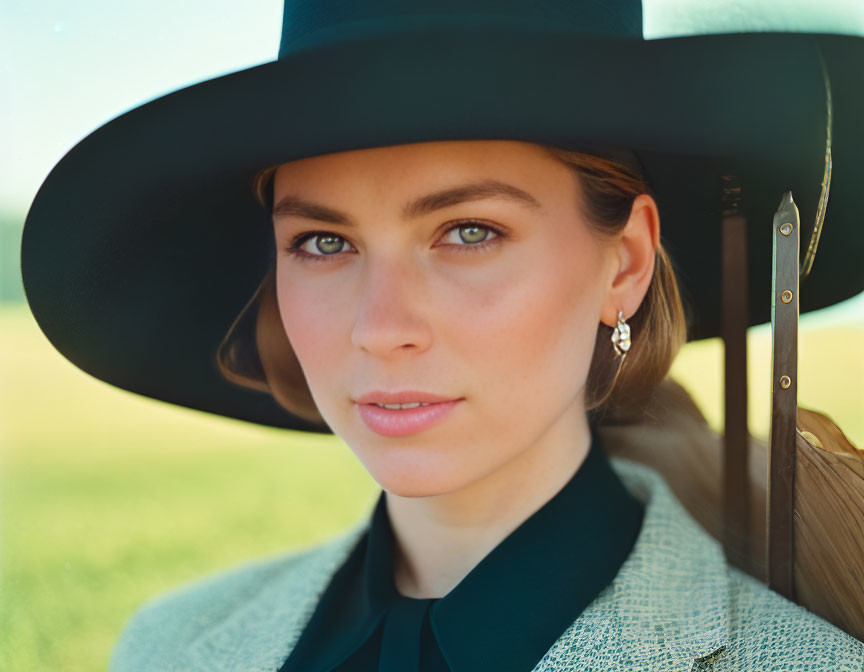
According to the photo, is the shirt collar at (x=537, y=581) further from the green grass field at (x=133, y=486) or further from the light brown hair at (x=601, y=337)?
the green grass field at (x=133, y=486)

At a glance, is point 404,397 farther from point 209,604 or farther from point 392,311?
point 209,604

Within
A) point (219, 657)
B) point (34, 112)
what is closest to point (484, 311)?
point (219, 657)

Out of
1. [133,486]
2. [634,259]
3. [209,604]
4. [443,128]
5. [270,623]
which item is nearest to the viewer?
[443,128]

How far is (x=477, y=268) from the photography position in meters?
1.41

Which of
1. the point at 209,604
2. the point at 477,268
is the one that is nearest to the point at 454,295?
the point at 477,268

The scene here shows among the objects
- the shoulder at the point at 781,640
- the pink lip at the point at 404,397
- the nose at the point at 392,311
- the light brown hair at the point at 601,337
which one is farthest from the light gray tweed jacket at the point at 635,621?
the nose at the point at 392,311

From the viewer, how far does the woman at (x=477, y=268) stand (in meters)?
1.28

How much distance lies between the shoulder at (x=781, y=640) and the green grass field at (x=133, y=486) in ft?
1.80

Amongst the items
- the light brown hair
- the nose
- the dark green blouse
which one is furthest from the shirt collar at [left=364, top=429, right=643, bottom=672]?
the nose

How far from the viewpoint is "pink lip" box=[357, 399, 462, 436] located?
1.42 metres

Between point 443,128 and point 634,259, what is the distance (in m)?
0.53

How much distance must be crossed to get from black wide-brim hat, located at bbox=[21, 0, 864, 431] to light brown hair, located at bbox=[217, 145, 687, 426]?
61mm

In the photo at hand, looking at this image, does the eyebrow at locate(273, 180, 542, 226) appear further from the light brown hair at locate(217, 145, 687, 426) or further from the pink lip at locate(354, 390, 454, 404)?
the pink lip at locate(354, 390, 454, 404)

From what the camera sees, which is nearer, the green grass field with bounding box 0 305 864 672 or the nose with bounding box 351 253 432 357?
the nose with bounding box 351 253 432 357
